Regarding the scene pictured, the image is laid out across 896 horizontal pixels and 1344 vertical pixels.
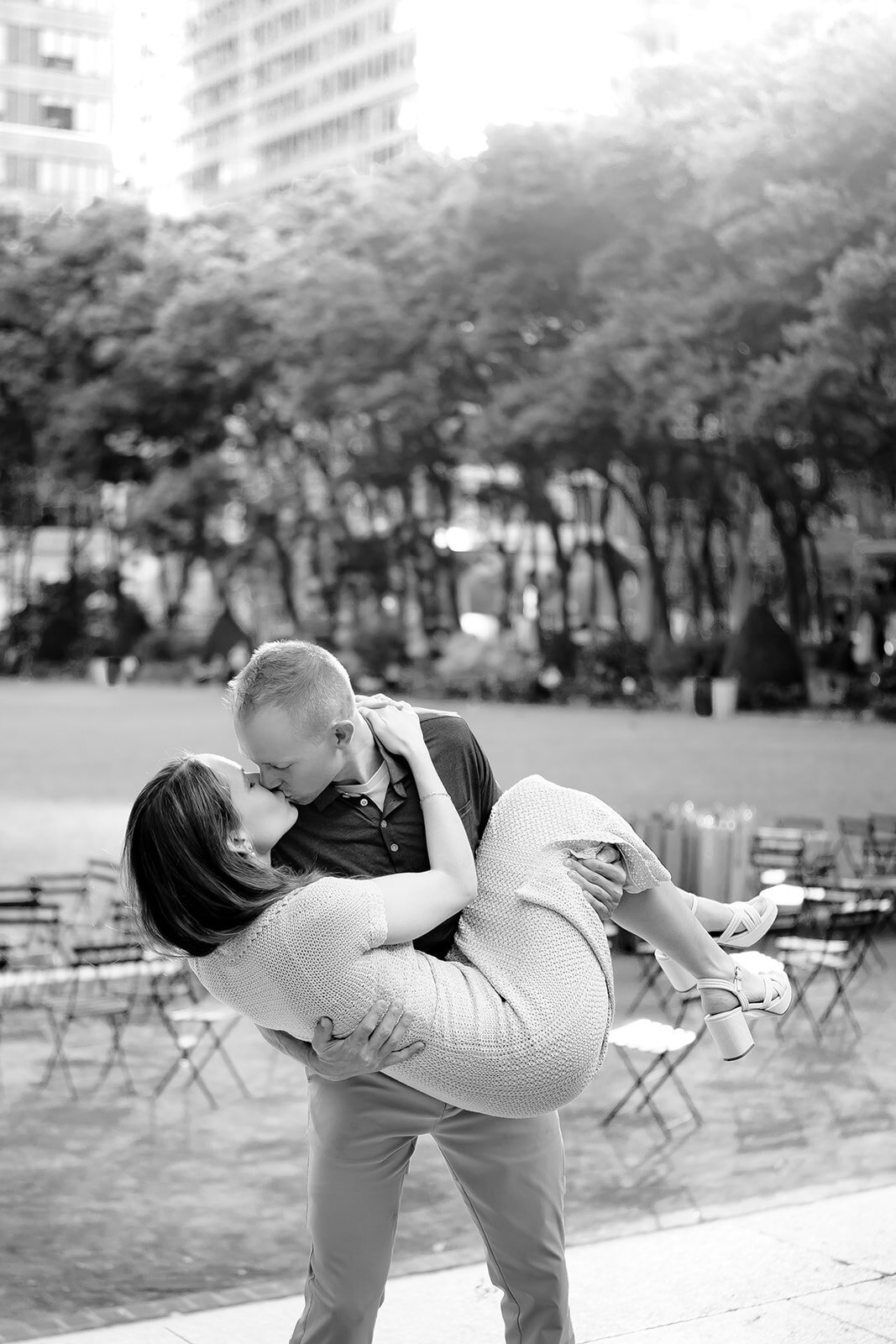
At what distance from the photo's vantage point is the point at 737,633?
39.9 m

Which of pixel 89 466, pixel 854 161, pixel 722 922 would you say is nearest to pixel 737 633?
pixel 854 161

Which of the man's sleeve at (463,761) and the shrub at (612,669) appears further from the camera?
the shrub at (612,669)

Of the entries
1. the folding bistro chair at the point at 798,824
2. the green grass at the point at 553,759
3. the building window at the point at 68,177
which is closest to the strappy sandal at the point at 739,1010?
the green grass at the point at 553,759

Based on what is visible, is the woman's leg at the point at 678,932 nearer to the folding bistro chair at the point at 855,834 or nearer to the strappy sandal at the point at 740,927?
the strappy sandal at the point at 740,927

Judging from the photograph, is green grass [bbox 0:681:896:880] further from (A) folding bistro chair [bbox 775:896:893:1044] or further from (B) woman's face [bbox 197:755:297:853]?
(B) woman's face [bbox 197:755:297:853]

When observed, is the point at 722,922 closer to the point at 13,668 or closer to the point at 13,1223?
the point at 13,1223

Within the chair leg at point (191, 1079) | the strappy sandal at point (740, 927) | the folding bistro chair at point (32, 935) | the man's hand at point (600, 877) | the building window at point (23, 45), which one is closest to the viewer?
the man's hand at point (600, 877)

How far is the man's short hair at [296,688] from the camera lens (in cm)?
321

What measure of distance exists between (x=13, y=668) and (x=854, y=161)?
36740 millimetres

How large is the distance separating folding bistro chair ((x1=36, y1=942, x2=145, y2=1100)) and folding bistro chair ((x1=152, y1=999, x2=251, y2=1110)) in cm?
23

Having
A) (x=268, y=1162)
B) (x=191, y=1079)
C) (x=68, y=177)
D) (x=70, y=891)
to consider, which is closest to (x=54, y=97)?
(x=68, y=177)

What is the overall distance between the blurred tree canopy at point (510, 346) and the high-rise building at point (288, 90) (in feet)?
214

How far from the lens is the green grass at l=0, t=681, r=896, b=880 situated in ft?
62.2

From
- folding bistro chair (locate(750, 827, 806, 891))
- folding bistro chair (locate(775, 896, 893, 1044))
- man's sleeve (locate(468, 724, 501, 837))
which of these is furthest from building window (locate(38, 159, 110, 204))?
man's sleeve (locate(468, 724, 501, 837))
